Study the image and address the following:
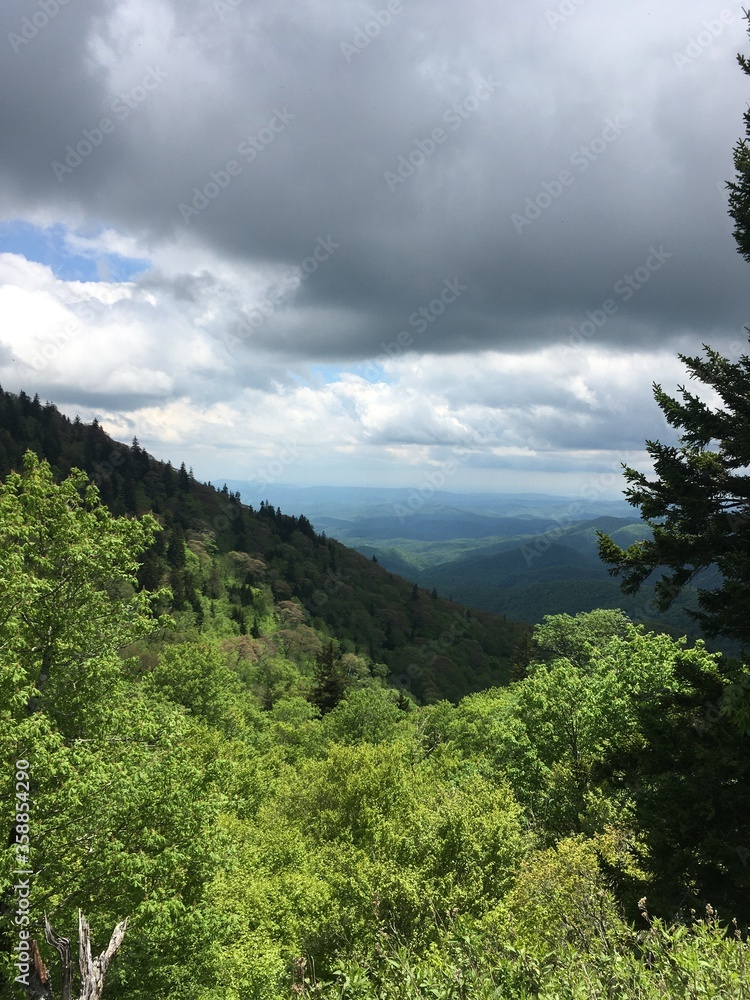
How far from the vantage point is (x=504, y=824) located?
19141 millimetres

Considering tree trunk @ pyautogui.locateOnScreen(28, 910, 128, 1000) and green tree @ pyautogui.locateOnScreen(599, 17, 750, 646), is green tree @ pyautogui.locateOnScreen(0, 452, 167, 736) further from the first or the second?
green tree @ pyautogui.locateOnScreen(599, 17, 750, 646)

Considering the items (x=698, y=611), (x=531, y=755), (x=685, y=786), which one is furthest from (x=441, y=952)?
(x=531, y=755)

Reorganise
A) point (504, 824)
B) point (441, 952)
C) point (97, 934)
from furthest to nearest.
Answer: point (504, 824) → point (97, 934) → point (441, 952)

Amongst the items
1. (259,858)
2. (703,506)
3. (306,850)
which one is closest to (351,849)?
(306,850)

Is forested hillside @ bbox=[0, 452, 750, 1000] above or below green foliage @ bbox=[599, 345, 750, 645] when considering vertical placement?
below

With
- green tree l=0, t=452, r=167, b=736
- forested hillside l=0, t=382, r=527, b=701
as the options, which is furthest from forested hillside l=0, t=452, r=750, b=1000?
forested hillside l=0, t=382, r=527, b=701

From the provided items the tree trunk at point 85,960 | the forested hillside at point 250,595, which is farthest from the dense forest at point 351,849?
the forested hillside at point 250,595

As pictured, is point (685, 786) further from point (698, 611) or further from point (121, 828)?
point (121, 828)

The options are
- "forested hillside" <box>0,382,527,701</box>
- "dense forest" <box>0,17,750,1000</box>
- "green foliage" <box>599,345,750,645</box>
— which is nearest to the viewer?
"dense forest" <box>0,17,750,1000</box>

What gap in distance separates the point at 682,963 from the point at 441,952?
817cm

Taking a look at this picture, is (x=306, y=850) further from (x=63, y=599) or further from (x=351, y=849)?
(x=63, y=599)

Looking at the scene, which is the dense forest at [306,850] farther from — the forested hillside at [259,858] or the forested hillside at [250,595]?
the forested hillside at [250,595]

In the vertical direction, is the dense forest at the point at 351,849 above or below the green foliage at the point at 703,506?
below

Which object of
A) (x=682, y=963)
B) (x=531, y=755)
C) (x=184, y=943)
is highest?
(x=682, y=963)
